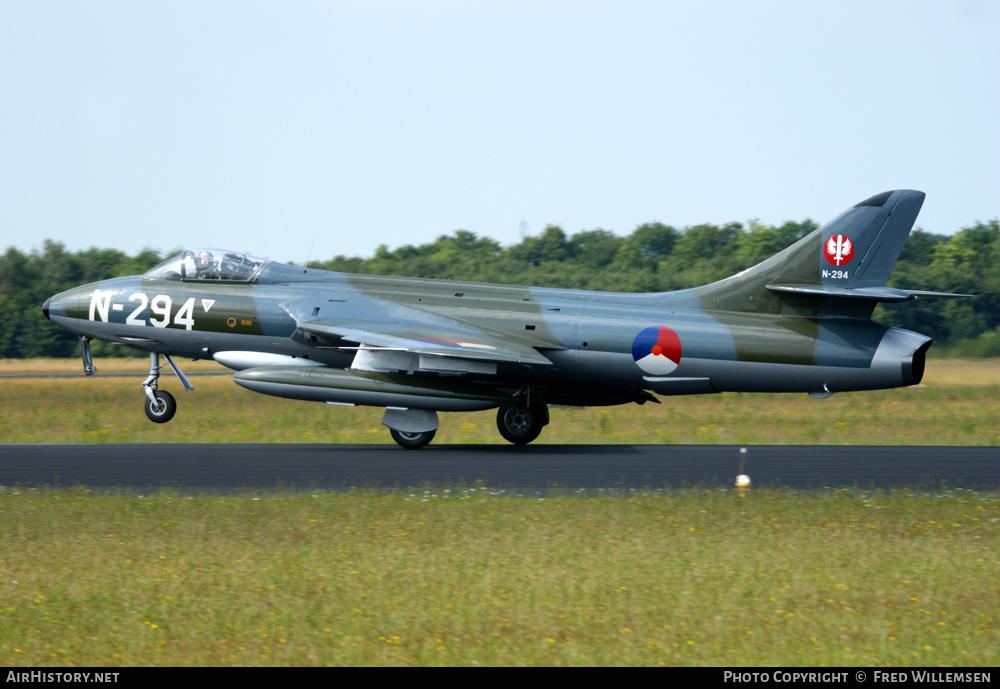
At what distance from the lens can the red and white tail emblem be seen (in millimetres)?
18344

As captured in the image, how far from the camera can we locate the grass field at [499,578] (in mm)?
7109

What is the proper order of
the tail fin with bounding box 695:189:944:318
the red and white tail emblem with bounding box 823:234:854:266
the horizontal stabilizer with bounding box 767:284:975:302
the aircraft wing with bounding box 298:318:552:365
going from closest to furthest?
the horizontal stabilizer with bounding box 767:284:975:302 < the tail fin with bounding box 695:189:944:318 < the red and white tail emblem with bounding box 823:234:854:266 < the aircraft wing with bounding box 298:318:552:365

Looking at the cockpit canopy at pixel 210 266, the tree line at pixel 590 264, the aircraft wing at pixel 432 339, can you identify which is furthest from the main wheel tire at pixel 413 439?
the tree line at pixel 590 264

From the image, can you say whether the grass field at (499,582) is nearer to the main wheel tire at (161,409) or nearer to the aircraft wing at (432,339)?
the aircraft wing at (432,339)

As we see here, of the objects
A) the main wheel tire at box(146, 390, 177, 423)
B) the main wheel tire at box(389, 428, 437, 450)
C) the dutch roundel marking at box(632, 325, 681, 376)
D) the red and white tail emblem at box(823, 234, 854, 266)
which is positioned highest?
the red and white tail emblem at box(823, 234, 854, 266)

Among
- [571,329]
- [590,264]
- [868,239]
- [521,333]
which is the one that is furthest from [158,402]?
[590,264]

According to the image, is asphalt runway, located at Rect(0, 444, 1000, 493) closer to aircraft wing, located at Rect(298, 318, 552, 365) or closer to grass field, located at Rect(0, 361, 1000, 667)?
grass field, located at Rect(0, 361, 1000, 667)

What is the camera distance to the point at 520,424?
20.8 m

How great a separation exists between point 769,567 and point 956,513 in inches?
157

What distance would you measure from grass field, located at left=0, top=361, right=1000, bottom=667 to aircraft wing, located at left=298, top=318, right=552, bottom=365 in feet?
15.1

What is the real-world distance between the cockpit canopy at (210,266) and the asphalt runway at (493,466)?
12.1ft

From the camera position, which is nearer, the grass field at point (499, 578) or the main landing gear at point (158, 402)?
the grass field at point (499, 578)

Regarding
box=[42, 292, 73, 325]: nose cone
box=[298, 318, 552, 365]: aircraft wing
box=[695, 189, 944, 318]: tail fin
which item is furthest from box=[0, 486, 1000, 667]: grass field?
box=[42, 292, 73, 325]: nose cone

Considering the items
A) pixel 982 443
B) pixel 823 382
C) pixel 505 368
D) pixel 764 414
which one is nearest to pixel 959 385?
pixel 764 414
